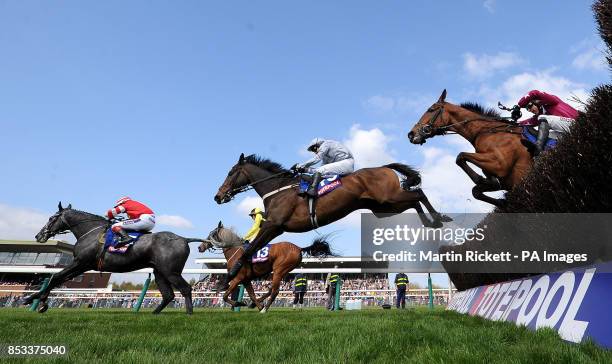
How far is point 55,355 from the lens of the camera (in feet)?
8.09

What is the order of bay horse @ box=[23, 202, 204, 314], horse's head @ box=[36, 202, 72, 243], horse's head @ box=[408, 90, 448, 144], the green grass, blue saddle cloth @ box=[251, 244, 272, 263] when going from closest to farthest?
the green grass
horse's head @ box=[408, 90, 448, 144]
bay horse @ box=[23, 202, 204, 314]
horse's head @ box=[36, 202, 72, 243]
blue saddle cloth @ box=[251, 244, 272, 263]

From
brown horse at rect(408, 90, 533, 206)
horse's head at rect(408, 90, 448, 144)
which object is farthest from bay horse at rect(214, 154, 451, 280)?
brown horse at rect(408, 90, 533, 206)

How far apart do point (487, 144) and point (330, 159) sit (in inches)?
112

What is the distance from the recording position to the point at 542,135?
5.82m

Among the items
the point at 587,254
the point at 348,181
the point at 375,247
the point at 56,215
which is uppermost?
the point at 348,181

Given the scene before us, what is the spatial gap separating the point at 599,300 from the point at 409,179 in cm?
473

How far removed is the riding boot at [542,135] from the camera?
18.9 ft

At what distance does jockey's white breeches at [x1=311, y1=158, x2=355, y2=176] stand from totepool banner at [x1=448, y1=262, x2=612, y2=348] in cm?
369

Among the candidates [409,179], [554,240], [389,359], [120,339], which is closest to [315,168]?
[409,179]

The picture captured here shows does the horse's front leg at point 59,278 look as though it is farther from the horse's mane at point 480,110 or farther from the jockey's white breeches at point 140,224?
the horse's mane at point 480,110

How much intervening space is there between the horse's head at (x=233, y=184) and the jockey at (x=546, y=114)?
17.5 feet

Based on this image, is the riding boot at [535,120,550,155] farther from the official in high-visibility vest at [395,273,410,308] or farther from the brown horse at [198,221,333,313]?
the official in high-visibility vest at [395,273,410,308]

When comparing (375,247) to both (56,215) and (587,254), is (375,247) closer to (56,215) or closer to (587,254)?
(587,254)

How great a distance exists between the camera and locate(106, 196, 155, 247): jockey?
8.83 meters
